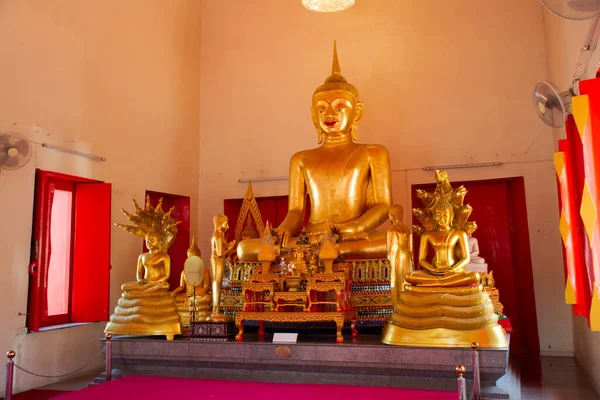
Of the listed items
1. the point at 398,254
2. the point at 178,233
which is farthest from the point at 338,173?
the point at 178,233

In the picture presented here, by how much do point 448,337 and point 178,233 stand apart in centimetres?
426

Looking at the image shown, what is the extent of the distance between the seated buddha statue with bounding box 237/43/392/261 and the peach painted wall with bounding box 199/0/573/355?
1124 mm

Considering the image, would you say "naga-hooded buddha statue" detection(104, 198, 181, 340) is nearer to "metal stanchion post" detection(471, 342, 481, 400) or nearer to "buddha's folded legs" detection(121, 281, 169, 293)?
"buddha's folded legs" detection(121, 281, 169, 293)

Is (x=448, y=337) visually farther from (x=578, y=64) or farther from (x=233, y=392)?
(x=578, y=64)

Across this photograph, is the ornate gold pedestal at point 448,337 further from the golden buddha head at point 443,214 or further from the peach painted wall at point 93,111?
the peach painted wall at point 93,111

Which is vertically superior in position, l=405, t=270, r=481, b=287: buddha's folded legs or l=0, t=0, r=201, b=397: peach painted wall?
l=0, t=0, r=201, b=397: peach painted wall

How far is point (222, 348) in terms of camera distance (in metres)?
3.95

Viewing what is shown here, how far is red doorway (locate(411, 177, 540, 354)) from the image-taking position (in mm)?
6051

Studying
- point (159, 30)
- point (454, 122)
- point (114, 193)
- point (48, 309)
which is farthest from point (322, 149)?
point (48, 309)

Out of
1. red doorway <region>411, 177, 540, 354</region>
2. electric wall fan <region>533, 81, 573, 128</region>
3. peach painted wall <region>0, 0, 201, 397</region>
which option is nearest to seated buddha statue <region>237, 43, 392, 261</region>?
red doorway <region>411, 177, 540, 354</region>

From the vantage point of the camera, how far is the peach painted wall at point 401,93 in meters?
6.05

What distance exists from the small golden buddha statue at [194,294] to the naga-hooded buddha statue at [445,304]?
5.17ft

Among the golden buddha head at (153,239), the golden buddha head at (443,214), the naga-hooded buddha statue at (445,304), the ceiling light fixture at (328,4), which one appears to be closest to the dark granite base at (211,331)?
the golden buddha head at (153,239)

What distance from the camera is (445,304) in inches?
144
